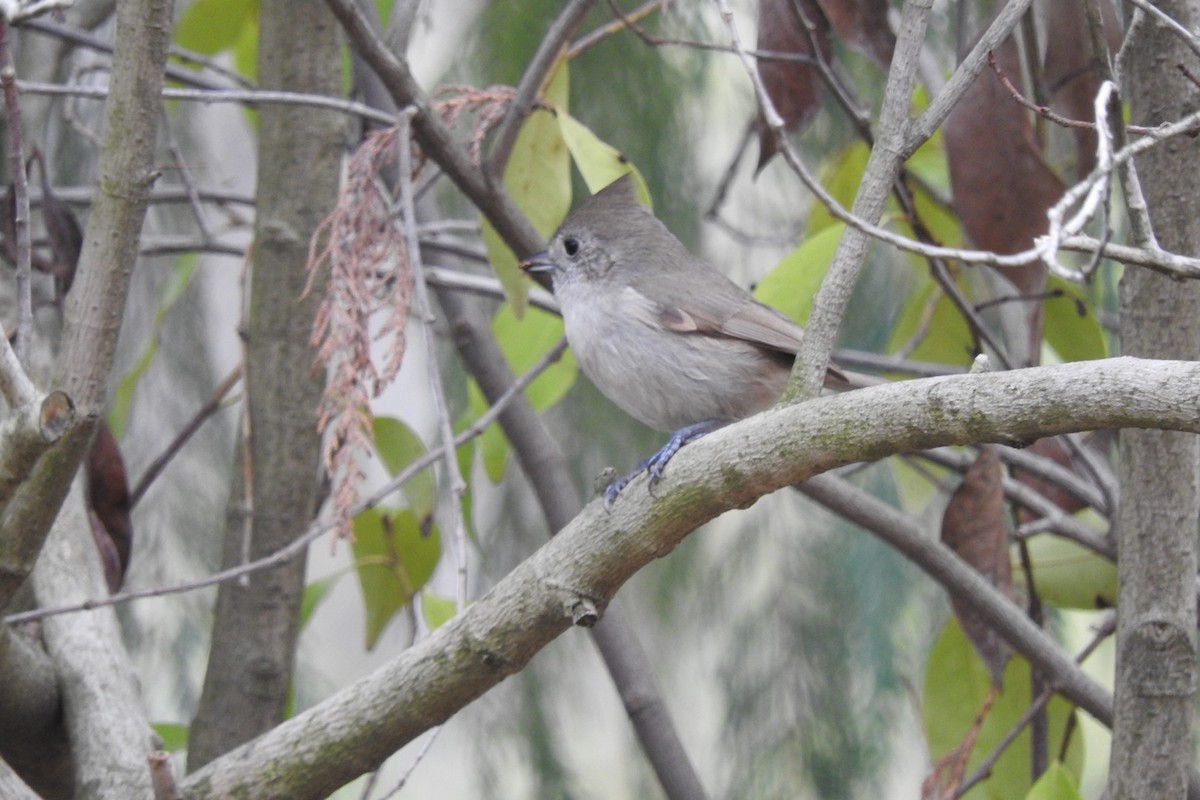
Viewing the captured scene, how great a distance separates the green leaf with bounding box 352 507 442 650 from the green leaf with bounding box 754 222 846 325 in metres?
0.96

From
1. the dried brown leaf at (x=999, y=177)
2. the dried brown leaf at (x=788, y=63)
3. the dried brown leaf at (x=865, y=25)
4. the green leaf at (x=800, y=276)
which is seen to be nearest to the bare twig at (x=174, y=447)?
the green leaf at (x=800, y=276)

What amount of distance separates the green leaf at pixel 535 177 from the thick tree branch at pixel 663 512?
0.94 meters

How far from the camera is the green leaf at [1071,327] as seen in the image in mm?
2684

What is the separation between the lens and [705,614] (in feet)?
11.8

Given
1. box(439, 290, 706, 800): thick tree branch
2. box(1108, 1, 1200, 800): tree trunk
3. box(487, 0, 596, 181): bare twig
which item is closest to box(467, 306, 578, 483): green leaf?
box(439, 290, 706, 800): thick tree branch

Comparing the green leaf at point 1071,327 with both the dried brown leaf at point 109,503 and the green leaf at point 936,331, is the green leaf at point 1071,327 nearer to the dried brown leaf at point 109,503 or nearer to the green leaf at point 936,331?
the green leaf at point 936,331

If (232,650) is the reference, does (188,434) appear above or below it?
above

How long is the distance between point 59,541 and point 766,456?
1462 mm

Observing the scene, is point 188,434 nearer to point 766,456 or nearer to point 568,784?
point 568,784

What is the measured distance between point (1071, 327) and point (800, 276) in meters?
0.68

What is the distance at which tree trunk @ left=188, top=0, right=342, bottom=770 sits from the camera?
2.70 meters

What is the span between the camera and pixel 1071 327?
273 cm

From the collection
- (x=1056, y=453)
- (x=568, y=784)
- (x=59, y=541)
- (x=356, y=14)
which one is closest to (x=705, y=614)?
(x=568, y=784)

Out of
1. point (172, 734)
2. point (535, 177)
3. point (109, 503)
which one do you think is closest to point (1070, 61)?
point (535, 177)
